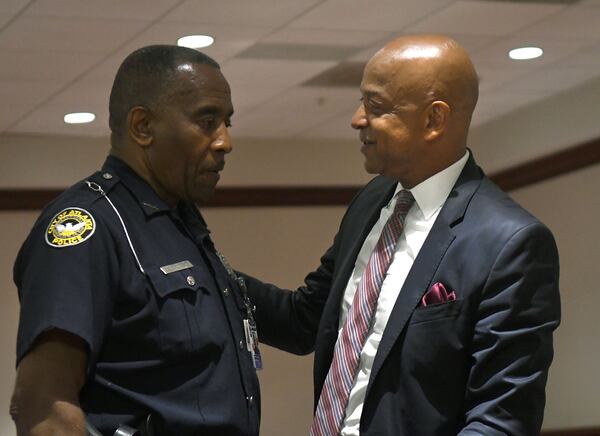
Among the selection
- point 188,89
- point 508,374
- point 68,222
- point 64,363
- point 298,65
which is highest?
point 298,65

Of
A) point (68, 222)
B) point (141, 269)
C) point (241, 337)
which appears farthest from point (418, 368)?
point (68, 222)

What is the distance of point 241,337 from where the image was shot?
2.64 meters

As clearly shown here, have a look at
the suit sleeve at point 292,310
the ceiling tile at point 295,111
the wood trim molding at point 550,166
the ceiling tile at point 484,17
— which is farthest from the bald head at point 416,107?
the wood trim molding at point 550,166

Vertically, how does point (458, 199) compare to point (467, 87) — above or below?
below

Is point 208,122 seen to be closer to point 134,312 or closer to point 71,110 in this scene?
point 134,312

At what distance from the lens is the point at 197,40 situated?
6.84 m

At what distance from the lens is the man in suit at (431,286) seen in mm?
2527

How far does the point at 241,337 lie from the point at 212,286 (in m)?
0.13

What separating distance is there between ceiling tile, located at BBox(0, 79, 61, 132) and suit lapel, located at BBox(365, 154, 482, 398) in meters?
5.34

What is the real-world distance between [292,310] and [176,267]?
2.00 ft

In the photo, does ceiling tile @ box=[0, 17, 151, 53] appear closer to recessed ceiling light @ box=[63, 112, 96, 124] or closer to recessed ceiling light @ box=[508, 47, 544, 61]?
recessed ceiling light @ box=[63, 112, 96, 124]

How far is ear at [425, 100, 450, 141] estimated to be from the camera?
2732mm

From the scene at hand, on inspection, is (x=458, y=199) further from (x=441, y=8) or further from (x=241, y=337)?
(x=441, y=8)

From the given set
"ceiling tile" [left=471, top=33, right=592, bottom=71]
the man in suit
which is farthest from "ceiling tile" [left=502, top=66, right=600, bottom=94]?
the man in suit
